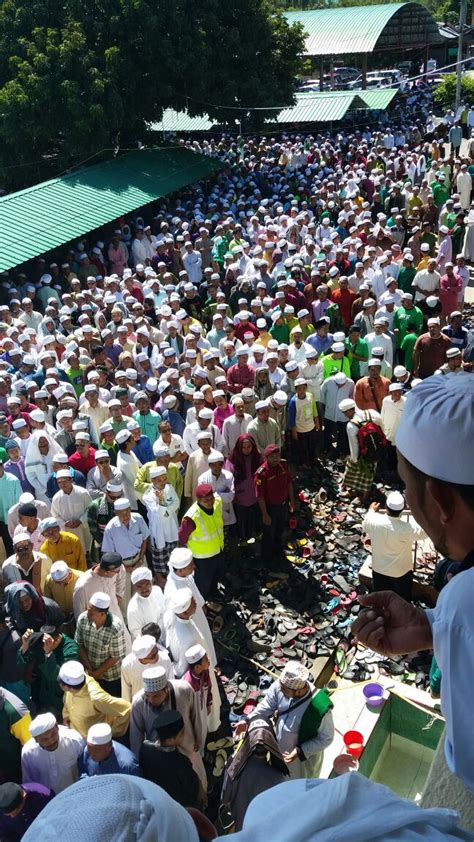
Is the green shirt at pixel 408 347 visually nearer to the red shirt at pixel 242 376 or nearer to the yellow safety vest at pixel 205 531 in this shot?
the red shirt at pixel 242 376

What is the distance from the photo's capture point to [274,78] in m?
20.5

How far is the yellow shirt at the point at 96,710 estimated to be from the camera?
437 centimetres

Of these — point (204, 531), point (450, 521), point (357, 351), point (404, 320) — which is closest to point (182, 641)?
point (204, 531)

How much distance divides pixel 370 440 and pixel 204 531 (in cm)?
223

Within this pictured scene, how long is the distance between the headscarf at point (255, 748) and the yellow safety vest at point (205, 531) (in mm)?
2323

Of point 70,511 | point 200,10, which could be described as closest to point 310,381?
point 70,511

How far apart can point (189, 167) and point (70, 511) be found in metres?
14.4

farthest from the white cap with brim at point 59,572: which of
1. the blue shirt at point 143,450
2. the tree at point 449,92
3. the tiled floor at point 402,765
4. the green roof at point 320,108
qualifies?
the tree at point 449,92

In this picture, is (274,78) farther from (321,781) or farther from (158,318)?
(321,781)

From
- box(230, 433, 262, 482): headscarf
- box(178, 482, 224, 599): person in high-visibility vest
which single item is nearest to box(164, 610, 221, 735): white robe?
box(178, 482, 224, 599): person in high-visibility vest

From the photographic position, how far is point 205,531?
6.08 meters

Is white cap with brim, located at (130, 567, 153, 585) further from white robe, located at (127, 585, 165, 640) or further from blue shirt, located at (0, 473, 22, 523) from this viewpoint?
blue shirt, located at (0, 473, 22, 523)

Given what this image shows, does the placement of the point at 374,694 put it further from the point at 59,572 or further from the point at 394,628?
the point at 394,628

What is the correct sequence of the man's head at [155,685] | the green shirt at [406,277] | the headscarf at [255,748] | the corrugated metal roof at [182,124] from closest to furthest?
the headscarf at [255,748] < the man's head at [155,685] < the green shirt at [406,277] < the corrugated metal roof at [182,124]
